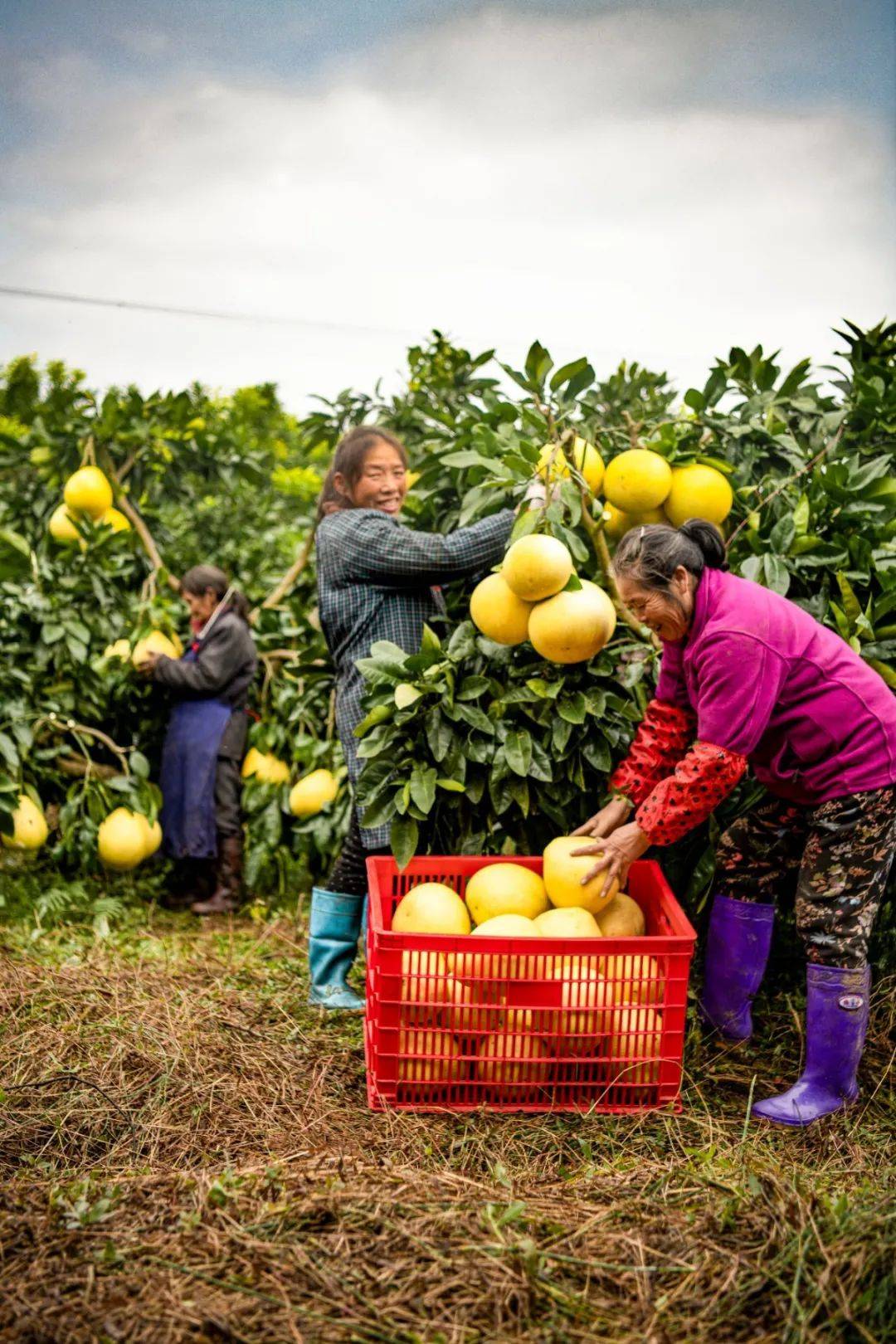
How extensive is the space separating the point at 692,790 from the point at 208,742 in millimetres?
2319

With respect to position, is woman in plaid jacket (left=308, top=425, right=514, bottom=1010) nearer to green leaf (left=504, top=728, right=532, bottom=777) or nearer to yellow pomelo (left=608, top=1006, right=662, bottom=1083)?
green leaf (left=504, top=728, right=532, bottom=777)

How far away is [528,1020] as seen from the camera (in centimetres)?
212

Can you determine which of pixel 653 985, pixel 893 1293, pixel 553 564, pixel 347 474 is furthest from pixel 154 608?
pixel 893 1293

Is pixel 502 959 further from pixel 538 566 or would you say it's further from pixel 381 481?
pixel 381 481

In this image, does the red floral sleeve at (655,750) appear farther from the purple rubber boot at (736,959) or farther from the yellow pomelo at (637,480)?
the yellow pomelo at (637,480)

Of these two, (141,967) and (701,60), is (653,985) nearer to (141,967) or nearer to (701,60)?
(141,967)

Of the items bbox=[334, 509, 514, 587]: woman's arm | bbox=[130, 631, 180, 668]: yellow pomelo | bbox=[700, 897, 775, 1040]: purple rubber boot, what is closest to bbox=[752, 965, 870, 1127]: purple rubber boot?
bbox=[700, 897, 775, 1040]: purple rubber boot

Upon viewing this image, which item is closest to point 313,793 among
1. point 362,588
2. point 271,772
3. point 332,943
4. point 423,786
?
point 271,772

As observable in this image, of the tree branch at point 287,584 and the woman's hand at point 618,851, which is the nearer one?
the woman's hand at point 618,851

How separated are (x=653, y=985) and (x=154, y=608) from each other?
8.79 ft

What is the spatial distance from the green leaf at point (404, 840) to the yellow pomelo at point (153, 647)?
1853mm

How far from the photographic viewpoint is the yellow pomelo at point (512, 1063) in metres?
2.14

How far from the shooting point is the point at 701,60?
13.2ft

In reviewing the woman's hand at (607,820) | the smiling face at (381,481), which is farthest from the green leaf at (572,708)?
the smiling face at (381,481)
